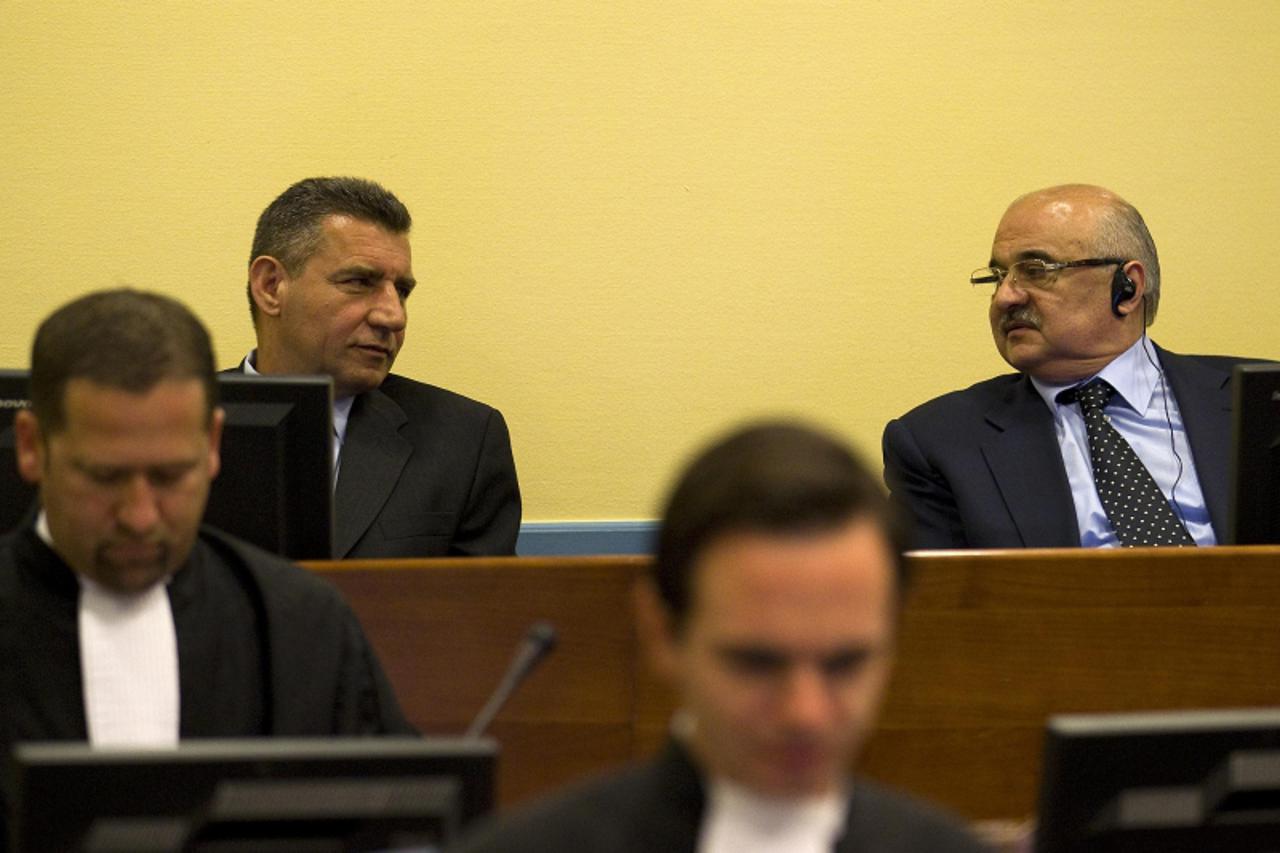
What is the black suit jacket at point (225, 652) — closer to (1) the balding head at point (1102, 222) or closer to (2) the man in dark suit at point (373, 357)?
(2) the man in dark suit at point (373, 357)

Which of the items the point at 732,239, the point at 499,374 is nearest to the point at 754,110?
the point at 732,239

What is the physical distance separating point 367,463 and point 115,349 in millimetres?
1598

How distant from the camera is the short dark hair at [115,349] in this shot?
1.93 metres

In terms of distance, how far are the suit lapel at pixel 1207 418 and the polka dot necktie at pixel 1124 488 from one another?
0.10 metres

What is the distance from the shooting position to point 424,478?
3.55 metres

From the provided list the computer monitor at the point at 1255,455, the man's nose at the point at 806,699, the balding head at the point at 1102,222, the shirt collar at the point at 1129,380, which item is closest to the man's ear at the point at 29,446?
the man's nose at the point at 806,699

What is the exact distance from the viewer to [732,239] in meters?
4.04

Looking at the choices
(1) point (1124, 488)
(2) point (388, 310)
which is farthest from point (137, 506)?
(1) point (1124, 488)

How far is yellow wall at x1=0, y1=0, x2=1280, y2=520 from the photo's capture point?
388cm

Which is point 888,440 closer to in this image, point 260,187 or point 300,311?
point 300,311

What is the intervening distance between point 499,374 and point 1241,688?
1.95 m

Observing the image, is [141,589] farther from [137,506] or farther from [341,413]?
[341,413]

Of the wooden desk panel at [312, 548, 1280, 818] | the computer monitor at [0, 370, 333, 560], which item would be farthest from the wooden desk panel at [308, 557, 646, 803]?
the computer monitor at [0, 370, 333, 560]

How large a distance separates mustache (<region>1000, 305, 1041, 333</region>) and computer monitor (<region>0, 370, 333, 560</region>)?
177 cm
